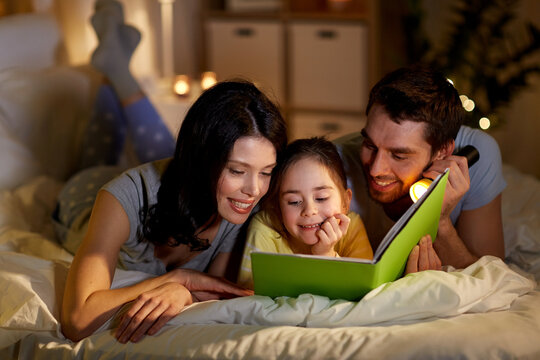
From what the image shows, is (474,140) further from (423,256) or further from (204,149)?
(204,149)

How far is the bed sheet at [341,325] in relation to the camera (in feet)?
3.84

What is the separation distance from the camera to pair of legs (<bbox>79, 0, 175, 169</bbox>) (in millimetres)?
2336

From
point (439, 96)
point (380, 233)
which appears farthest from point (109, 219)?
point (439, 96)

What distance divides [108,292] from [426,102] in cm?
83

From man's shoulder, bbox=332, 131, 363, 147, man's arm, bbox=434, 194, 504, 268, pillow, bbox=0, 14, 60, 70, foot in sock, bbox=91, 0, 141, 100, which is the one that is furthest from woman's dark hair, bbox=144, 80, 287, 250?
pillow, bbox=0, 14, 60, 70

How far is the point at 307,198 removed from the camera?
4.75 ft

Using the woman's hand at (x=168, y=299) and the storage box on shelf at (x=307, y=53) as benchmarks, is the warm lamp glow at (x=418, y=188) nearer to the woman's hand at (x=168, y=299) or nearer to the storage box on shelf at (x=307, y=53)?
the woman's hand at (x=168, y=299)

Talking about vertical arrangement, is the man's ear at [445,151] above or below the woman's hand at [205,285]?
above

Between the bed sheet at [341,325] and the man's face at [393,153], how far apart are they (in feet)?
0.85

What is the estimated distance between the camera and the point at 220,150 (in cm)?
140

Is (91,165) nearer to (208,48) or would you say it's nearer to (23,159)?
(23,159)

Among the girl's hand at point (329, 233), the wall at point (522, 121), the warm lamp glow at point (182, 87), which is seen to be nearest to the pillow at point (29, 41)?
the warm lamp glow at point (182, 87)

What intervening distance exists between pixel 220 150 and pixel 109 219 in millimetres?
289

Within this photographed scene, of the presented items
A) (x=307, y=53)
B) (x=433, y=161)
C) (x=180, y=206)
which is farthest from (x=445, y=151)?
(x=307, y=53)
